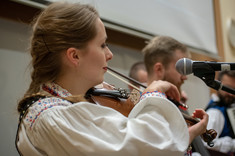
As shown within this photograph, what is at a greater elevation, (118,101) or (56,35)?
(56,35)

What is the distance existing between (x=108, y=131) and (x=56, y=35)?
0.34m

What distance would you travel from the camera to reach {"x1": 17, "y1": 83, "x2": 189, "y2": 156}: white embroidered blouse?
688 mm

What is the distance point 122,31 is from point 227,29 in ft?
6.04

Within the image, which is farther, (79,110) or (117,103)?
(117,103)

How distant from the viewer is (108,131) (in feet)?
2.35

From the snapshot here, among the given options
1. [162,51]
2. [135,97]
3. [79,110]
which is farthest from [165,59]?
[79,110]

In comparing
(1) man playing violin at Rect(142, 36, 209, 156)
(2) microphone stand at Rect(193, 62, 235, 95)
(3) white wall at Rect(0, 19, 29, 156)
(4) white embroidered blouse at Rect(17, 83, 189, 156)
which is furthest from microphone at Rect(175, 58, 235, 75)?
(3) white wall at Rect(0, 19, 29, 156)

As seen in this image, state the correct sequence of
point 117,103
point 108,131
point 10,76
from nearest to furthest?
point 108,131
point 117,103
point 10,76

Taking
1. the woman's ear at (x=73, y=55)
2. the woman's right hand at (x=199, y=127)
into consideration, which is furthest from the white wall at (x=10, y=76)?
the woman's right hand at (x=199, y=127)

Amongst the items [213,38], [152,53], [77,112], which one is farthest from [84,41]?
[213,38]

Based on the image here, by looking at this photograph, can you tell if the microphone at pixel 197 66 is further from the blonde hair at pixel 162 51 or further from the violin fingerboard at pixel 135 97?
the blonde hair at pixel 162 51

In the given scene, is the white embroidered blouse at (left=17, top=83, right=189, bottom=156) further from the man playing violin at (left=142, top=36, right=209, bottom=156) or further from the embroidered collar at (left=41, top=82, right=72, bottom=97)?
the man playing violin at (left=142, top=36, right=209, bottom=156)

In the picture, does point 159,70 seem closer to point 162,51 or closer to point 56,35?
point 162,51

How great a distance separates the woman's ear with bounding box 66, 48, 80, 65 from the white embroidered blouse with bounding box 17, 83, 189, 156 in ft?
0.50
